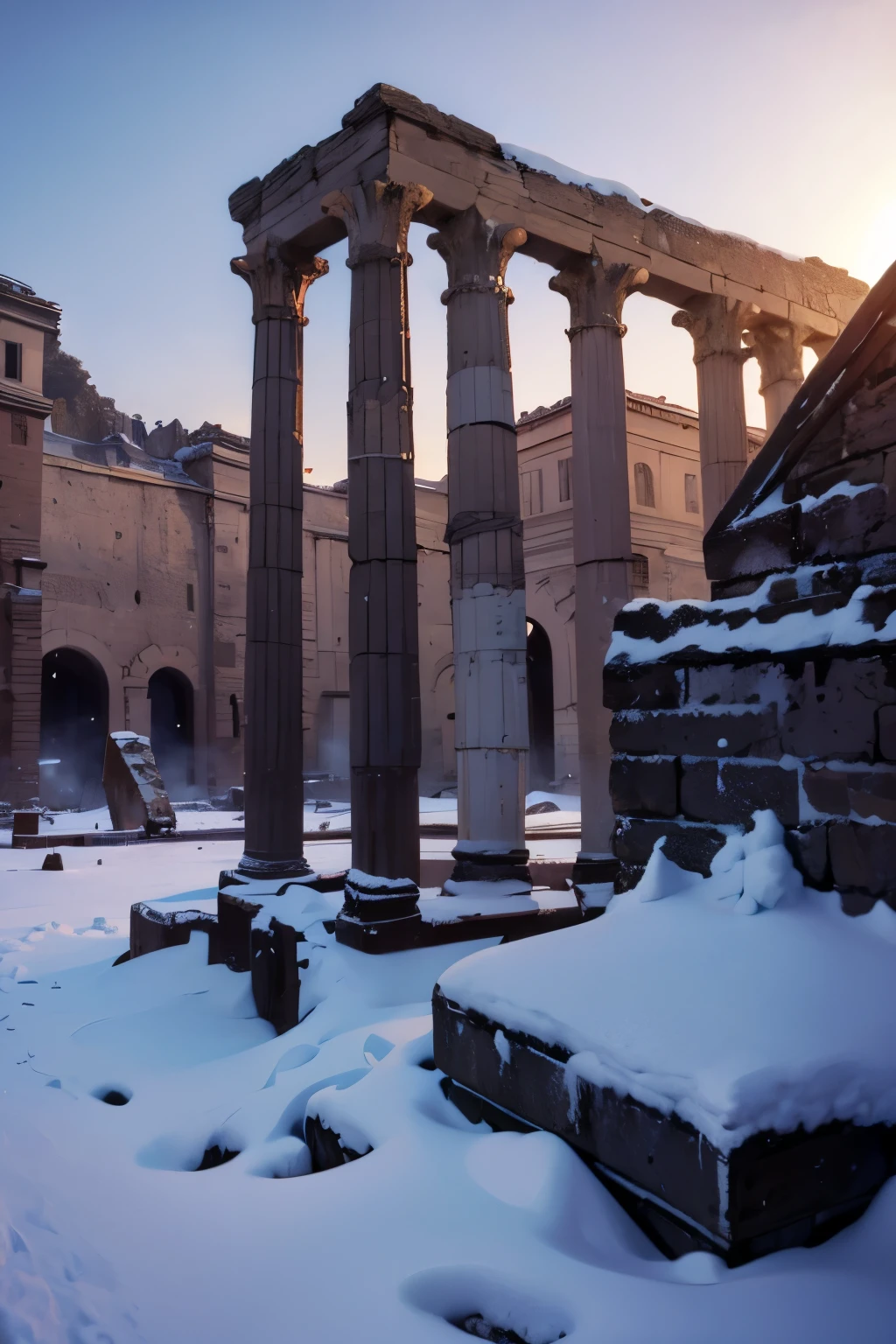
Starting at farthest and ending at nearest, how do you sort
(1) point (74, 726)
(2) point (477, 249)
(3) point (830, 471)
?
(1) point (74, 726) < (2) point (477, 249) < (3) point (830, 471)

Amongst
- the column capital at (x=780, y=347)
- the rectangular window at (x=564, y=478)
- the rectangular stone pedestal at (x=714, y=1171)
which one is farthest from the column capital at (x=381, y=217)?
the rectangular window at (x=564, y=478)

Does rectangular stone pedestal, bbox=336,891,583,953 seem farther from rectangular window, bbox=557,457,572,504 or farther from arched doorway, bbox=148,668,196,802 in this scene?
arched doorway, bbox=148,668,196,802

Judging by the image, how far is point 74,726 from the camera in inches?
851

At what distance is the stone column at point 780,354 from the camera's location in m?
8.35

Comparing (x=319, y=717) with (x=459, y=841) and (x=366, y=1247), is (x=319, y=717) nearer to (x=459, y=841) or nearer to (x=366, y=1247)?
(x=459, y=841)

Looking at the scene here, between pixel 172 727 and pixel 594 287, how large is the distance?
17101 millimetres

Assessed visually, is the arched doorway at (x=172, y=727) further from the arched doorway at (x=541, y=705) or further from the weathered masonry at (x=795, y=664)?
the weathered masonry at (x=795, y=664)

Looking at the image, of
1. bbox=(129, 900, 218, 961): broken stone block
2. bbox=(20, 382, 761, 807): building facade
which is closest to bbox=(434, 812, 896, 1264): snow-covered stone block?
bbox=(129, 900, 218, 961): broken stone block

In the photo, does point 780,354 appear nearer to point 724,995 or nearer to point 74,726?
point 724,995

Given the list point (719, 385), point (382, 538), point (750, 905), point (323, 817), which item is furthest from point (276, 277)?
point (323, 817)

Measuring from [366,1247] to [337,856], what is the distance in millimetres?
8078

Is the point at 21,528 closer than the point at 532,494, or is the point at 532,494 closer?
the point at 21,528

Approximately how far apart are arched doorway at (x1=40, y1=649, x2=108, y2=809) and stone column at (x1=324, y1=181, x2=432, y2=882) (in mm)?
16001

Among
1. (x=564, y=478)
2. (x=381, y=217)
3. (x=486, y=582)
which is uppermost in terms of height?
(x=564, y=478)
